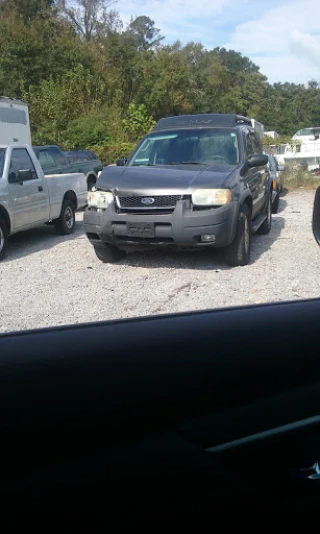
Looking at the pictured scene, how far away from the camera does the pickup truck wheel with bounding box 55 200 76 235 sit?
10.7 meters

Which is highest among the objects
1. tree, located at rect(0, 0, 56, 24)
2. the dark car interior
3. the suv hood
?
tree, located at rect(0, 0, 56, 24)

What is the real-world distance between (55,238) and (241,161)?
12.6ft

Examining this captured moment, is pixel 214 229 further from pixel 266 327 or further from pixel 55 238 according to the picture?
pixel 266 327

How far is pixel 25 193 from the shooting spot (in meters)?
9.47

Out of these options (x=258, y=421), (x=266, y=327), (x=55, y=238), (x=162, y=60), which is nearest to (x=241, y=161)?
(x=55, y=238)

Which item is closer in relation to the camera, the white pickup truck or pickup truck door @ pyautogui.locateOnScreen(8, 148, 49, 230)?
the white pickup truck

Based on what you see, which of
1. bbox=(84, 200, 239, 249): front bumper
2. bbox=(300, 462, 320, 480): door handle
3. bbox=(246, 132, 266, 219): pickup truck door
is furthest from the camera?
bbox=(246, 132, 266, 219): pickup truck door

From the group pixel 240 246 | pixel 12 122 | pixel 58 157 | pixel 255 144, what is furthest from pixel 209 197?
pixel 12 122

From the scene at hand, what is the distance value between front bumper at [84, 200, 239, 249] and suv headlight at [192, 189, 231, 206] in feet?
0.27

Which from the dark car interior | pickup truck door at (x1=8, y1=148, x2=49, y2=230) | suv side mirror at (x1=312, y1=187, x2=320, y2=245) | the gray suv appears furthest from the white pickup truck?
the dark car interior

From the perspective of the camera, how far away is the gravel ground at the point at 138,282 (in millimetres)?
5977

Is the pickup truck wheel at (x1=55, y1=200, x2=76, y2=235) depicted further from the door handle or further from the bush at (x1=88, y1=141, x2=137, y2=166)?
the bush at (x1=88, y1=141, x2=137, y2=166)

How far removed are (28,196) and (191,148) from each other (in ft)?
9.27

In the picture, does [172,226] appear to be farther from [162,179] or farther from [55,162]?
[55,162]
